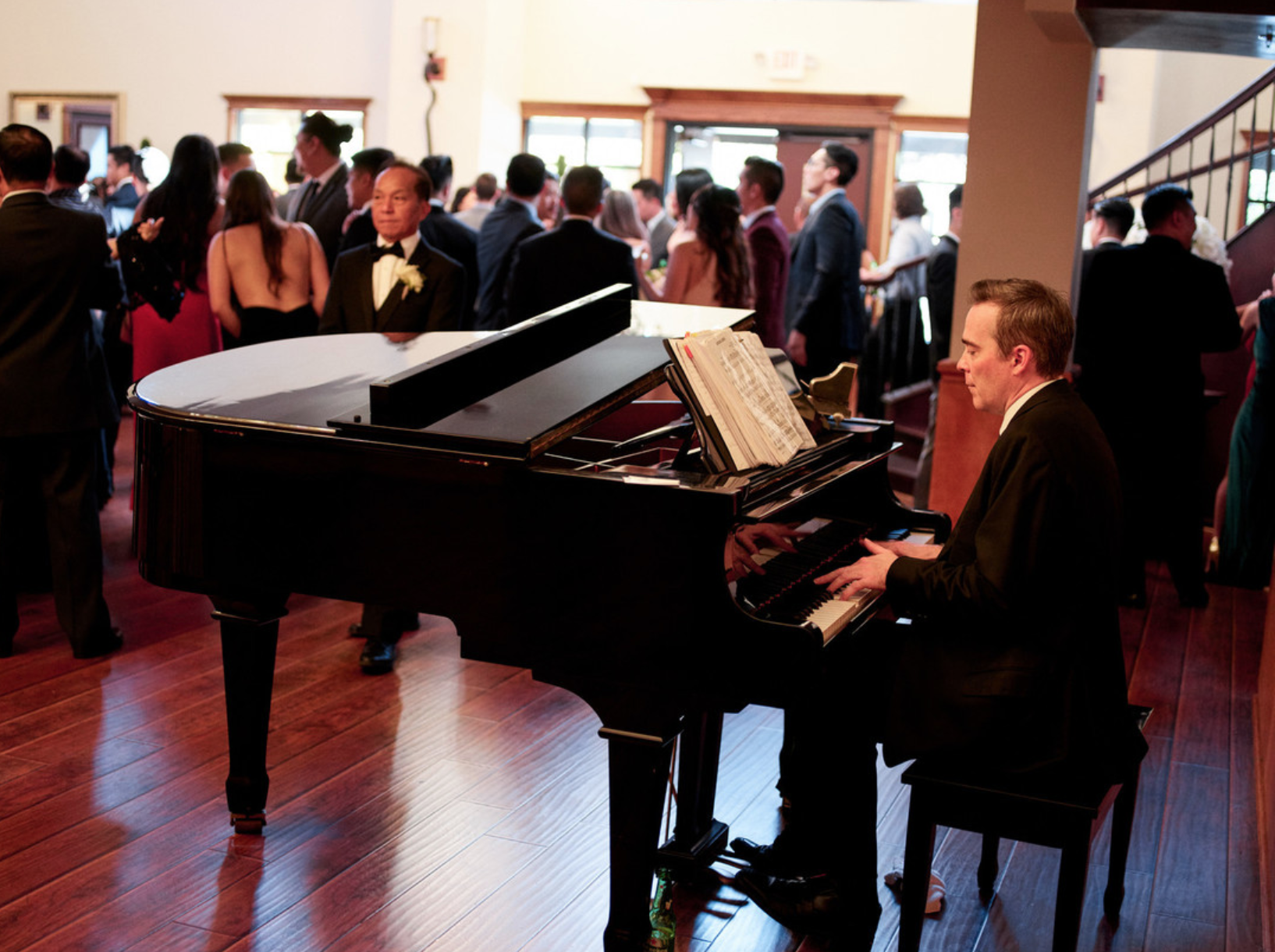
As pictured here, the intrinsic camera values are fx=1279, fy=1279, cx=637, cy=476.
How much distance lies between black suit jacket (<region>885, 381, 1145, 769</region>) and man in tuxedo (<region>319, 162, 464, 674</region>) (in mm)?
2226

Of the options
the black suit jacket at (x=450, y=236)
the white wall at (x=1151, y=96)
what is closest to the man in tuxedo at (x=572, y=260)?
the black suit jacket at (x=450, y=236)

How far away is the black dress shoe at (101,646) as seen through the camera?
4.02m

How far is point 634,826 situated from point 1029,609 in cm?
75

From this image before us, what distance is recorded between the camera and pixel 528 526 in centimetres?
215

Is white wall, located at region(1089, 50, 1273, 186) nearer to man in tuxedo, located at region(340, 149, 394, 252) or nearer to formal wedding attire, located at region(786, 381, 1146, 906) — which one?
man in tuxedo, located at region(340, 149, 394, 252)

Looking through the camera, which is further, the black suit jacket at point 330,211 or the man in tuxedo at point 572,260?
the black suit jacket at point 330,211

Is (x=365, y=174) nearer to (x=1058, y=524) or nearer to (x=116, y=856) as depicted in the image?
(x=116, y=856)

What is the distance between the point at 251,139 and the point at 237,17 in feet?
3.82

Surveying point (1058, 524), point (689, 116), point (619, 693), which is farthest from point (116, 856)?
point (689, 116)

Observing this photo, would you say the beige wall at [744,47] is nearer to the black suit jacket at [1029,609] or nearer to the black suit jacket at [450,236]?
the black suit jacket at [450,236]

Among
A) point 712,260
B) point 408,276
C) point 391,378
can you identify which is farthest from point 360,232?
point 391,378

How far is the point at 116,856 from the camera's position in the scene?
9.11 ft

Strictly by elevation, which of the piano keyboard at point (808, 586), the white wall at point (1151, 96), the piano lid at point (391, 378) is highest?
the white wall at point (1151, 96)

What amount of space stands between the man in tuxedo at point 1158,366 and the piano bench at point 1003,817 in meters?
3.27
